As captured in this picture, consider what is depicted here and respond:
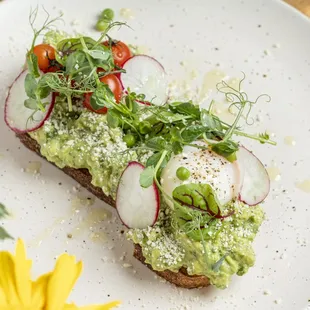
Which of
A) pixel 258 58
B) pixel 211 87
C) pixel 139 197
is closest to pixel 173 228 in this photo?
pixel 139 197

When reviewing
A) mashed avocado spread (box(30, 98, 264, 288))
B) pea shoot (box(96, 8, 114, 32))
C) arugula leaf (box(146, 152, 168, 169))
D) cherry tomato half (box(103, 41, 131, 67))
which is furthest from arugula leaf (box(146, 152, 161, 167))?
pea shoot (box(96, 8, 114, 32))

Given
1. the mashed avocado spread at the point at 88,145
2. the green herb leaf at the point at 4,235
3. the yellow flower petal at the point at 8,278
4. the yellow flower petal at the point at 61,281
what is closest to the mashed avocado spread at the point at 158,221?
the mashed avocado spread at the point at 88,145

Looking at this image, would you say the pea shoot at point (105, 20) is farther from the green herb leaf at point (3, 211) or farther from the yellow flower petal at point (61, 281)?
the yellow flower petal at point (61, 281)

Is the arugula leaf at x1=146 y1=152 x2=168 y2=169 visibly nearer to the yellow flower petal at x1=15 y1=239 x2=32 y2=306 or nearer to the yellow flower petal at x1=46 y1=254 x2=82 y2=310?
the yellow flower petal at x1=46 y1=254 x2=82 y2=310

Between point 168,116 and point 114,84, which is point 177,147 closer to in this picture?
point 168,116

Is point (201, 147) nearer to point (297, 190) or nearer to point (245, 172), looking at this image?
point (245, 172)

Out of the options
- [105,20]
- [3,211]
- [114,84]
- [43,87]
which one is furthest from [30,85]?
[105,20]
